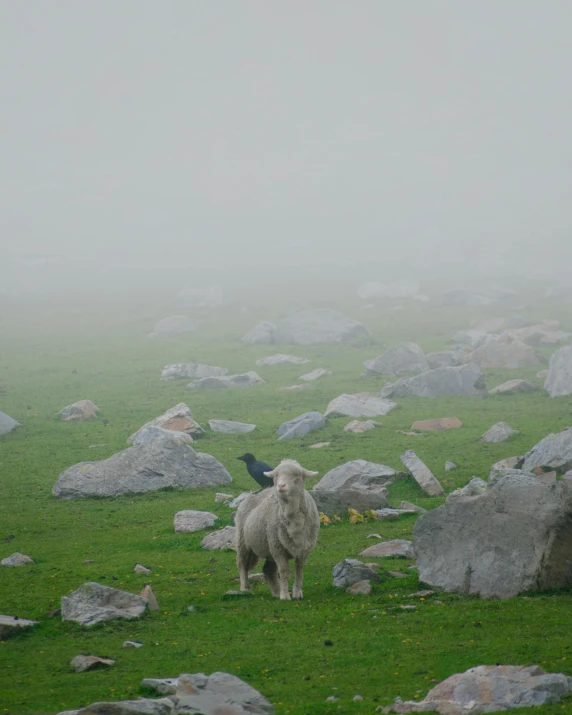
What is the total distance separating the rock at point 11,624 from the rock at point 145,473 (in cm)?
1244

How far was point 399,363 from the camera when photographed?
50375 mm

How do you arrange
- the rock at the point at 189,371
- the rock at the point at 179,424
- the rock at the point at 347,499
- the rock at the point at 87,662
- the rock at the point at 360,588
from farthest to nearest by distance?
the rock at the point at 189,371, the rock at the point at 179,424, the rock at the point at 347,499, the rock at the point at 360,588, the rock at the point at 87,662

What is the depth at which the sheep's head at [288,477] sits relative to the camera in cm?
1515

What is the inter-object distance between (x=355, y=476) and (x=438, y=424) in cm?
1085

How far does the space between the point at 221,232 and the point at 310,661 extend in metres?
176

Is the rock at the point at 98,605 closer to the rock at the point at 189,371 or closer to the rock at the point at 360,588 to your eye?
the rock at the point at 360,588

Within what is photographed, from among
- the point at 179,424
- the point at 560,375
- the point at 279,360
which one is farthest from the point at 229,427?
the point at 279,360

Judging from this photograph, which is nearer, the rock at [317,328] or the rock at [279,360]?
the rock at [279,360]

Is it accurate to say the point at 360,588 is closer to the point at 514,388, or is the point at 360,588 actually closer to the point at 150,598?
the point at 150,598

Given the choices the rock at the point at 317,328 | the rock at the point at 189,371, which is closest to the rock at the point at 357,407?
the rock at the point at 189,371

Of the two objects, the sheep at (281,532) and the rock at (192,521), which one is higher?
the sheep at (281,532)

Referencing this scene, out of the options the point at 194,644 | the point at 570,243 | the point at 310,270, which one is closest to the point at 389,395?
the point at 194,644

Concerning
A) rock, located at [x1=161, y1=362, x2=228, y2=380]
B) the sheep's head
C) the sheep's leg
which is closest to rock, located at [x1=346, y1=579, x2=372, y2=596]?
the sheep's leg

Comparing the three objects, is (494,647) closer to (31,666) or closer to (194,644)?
(194,644)
